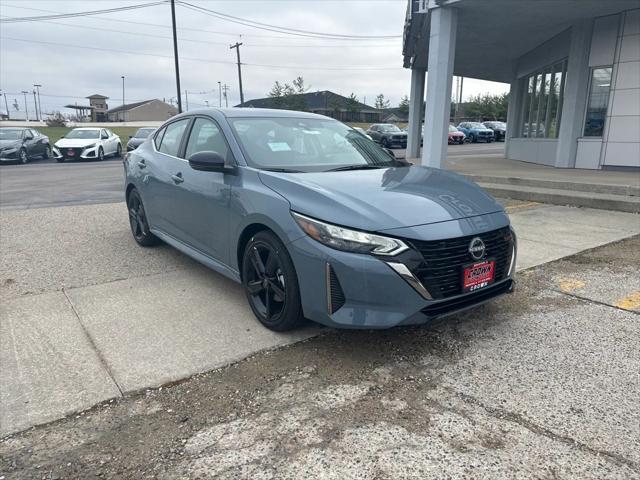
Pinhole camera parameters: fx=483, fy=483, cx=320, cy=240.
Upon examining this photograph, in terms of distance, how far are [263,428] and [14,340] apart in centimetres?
212

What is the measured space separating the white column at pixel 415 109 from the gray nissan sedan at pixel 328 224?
1527 centimetres

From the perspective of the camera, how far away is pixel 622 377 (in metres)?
2.87

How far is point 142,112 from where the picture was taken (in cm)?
9100

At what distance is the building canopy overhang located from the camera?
34.8 feet

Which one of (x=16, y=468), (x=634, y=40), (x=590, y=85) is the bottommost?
(x=16, y=468)

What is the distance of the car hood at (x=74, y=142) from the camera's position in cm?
2063

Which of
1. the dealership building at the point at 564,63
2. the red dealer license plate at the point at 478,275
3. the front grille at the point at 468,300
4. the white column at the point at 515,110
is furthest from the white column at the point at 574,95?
the red dealer license plate at the point at 478,275

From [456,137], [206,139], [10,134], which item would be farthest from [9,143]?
[456,137]

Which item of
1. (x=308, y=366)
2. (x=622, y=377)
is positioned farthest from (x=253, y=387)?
(x=622, y=377)

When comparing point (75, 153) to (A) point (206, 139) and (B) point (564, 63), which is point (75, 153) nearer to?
(B) point (564, 63)

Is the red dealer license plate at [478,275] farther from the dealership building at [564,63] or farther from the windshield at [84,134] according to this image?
the windshield at [84,134]

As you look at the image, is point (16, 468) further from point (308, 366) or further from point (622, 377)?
point (622, 377)

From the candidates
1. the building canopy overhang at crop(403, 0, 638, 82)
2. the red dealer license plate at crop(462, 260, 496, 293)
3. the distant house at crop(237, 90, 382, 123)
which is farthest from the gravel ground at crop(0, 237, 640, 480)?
the distant house at crop(237, 90, 382, 123)

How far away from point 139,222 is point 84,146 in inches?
686
